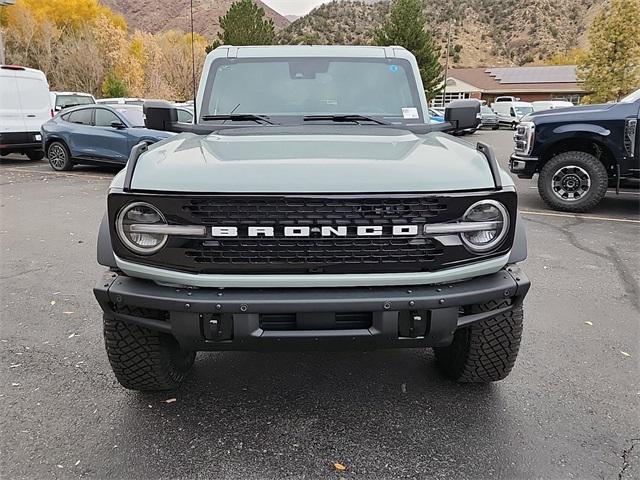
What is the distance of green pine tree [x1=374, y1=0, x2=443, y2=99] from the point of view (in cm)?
4244

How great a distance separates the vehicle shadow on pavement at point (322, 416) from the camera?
252 cm

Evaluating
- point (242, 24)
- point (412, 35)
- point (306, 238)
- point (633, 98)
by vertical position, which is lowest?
point (306, 238)

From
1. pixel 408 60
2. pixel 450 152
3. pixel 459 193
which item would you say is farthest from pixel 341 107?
pixel 459 193

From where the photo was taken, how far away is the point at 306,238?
7.54 feet

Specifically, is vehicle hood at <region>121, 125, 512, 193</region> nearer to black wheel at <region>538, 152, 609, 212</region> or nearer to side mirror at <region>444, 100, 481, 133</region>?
side mirror at <region>444, 100, 481, 133</region>

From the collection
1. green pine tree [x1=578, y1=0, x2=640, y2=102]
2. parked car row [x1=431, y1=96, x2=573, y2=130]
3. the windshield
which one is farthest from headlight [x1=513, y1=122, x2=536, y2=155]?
green pine tree [x1=578, y1=0, x2=640, y2=102]

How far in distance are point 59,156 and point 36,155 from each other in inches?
102

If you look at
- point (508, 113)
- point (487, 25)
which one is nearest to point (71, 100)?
point (508, 113)

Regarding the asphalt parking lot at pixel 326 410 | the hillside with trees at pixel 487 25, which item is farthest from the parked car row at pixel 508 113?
the hillside with trees at pixel 487 25

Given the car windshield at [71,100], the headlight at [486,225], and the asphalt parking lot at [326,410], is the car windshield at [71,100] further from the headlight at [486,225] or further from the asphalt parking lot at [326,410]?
the headlight at [486,225]

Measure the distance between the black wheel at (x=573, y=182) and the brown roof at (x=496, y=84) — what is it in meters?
65.5

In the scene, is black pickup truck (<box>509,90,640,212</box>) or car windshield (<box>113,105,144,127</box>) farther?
car windshield (<box>113,105,144,127</box>)

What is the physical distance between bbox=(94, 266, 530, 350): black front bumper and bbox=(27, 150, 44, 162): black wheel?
14.1m

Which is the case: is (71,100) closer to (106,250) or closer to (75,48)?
(75,48)
